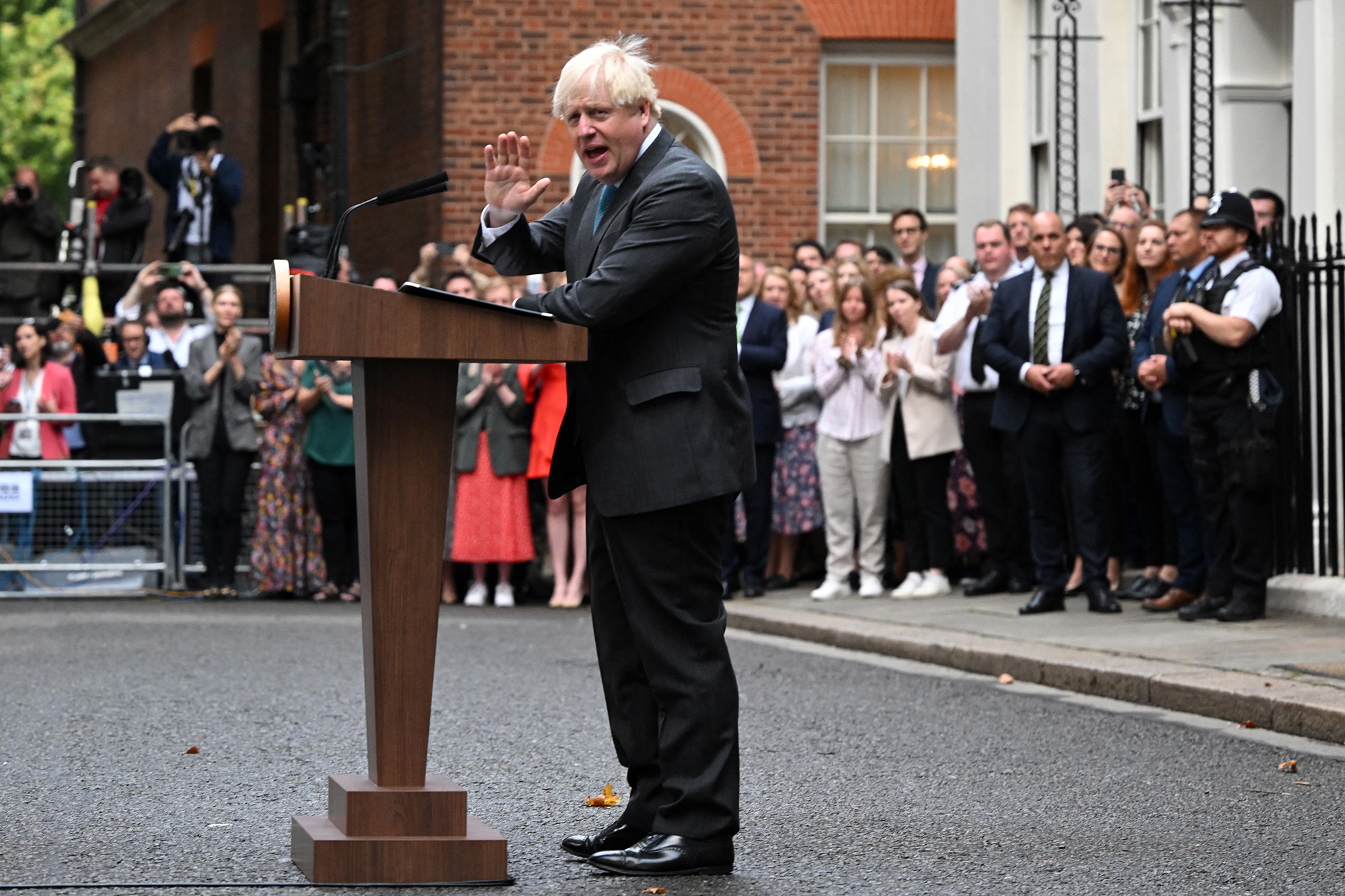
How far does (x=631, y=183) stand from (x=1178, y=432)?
21.3 feet

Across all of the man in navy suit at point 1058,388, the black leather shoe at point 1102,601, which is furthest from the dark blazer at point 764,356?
the black leather shoe at point 1102,601

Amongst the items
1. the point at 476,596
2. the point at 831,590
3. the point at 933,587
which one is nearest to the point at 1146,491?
the point at 933,587

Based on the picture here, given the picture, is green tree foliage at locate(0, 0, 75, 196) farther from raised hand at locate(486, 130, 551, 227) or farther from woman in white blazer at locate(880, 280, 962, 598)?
raised hand at locate(486, 130, 551, 227)

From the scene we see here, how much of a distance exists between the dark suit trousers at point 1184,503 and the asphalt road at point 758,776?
2024mm

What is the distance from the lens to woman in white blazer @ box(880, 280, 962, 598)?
42.0 ft

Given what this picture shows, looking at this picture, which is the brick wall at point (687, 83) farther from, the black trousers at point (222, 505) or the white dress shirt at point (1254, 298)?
the white dress shirt at point (1254, 298)

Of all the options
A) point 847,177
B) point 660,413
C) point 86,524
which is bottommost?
point 86,524

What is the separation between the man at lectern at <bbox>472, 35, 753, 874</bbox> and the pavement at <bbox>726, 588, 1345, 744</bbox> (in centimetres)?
332

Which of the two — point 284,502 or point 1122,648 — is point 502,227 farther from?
point 284,502

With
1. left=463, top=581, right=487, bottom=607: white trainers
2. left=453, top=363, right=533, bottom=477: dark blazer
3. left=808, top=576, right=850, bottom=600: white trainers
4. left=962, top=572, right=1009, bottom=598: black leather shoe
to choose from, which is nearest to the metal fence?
left=962, top=572, right=1009, bottom=598: black leather shoe

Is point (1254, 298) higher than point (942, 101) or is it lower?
lower

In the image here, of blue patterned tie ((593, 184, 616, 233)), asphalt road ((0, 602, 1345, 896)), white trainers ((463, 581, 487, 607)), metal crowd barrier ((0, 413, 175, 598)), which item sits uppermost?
blue patterned tie ((593, 184, 616, 233))

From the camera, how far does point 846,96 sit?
21.2 metres

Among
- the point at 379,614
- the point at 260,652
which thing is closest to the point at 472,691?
the point at 260,652
